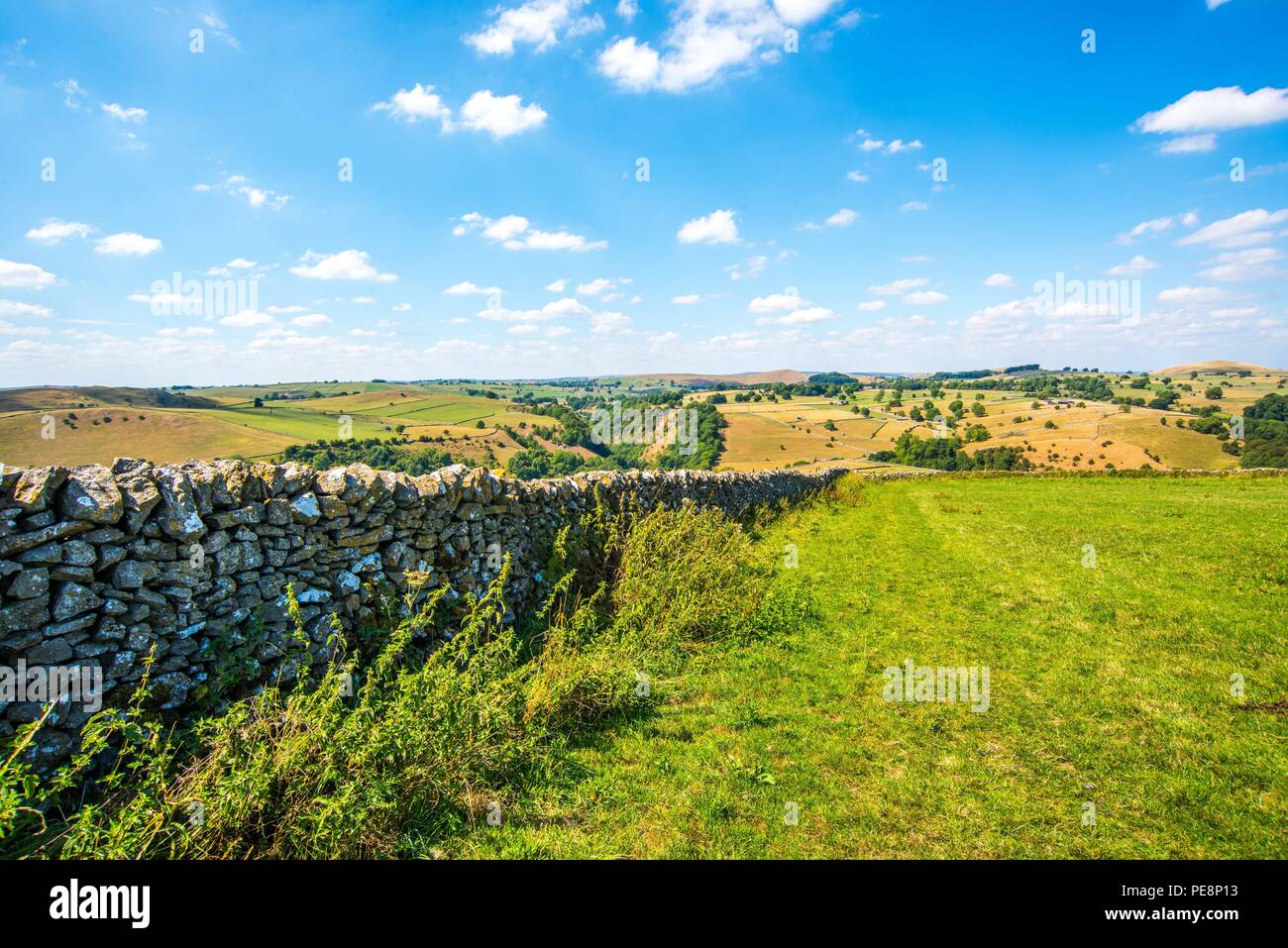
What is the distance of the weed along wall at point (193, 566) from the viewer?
10.8ft

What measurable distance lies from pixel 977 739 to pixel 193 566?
6218 mm

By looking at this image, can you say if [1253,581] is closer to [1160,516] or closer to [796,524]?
[1160,516]

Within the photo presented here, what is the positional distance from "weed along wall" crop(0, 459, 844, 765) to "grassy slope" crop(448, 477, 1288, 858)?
2.30 meters

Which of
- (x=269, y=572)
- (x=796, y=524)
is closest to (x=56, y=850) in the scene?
(x=269, y=572)

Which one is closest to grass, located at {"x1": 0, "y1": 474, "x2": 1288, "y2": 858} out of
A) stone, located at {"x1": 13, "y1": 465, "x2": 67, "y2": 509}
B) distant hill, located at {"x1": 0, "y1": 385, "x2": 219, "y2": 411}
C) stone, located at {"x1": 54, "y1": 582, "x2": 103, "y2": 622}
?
stone, located at {"x1": 54, "y1": 582, "x2": 103, "y2": 622}

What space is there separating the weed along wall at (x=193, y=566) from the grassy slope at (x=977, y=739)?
2.30 metres

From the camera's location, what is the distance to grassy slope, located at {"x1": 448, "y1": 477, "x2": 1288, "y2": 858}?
11.9 feet

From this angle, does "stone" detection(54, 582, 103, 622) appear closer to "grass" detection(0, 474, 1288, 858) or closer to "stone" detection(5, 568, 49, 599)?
"stone" detection(5, 568, 49, 599)

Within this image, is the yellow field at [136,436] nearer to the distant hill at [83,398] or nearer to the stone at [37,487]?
the distant hill at [83,398]

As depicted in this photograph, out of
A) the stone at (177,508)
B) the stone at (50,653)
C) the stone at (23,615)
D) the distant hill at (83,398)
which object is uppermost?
the distant hill at (83,398)

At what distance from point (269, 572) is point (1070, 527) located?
631 inches


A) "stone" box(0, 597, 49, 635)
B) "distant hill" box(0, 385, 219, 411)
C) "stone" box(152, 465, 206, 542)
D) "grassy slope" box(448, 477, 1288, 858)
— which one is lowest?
"grassy slope" box(448, 477, 1288, 858)

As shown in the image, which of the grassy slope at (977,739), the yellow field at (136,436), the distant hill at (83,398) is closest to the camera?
the grassy slope at (977,739)

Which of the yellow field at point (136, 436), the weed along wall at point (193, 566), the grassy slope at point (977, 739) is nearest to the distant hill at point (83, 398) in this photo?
the yellow field at point (136, 436)
